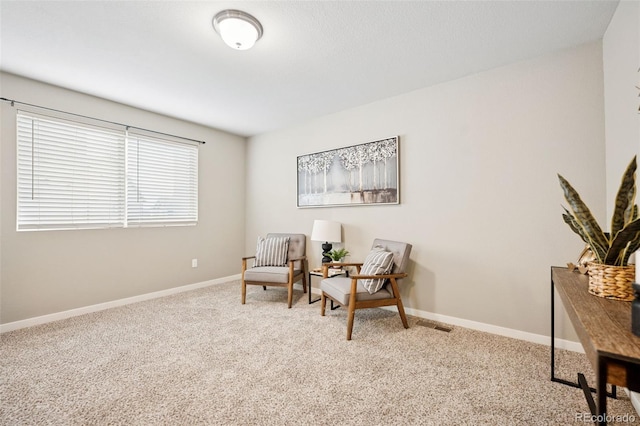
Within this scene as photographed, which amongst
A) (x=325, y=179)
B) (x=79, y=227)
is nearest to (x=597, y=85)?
(x=325, y=179)

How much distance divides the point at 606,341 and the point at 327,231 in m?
2.86

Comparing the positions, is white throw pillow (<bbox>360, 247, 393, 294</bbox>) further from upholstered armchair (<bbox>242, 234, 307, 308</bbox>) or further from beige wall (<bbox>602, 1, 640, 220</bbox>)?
beige wall (<bbox>602, 1, 640, 220</bbox>)

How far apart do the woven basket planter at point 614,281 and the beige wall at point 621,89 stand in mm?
862

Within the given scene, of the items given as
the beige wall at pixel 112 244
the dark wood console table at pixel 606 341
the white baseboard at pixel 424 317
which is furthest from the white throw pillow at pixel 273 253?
the dark wood console table at pixel 606 341

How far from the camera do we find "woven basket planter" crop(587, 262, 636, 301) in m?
1.18

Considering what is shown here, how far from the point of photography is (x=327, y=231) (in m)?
3.57

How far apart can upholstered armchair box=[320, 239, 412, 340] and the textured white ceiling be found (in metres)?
1.76

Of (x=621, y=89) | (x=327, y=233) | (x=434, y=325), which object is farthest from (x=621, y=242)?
(x=327, y=233)

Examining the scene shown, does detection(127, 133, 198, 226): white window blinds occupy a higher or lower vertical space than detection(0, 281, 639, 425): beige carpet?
higher

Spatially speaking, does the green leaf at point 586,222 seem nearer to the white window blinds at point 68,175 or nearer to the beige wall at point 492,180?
the beige wall at point 492,180

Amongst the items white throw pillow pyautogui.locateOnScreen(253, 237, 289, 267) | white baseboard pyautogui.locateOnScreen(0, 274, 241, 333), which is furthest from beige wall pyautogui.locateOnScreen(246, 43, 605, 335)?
white baseboard pyautogui.locateOnScreen(0, 274, 241, 333)

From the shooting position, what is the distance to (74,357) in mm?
2215

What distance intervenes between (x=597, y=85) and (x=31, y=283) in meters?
5.32

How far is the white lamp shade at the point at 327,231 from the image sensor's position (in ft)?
11.7
